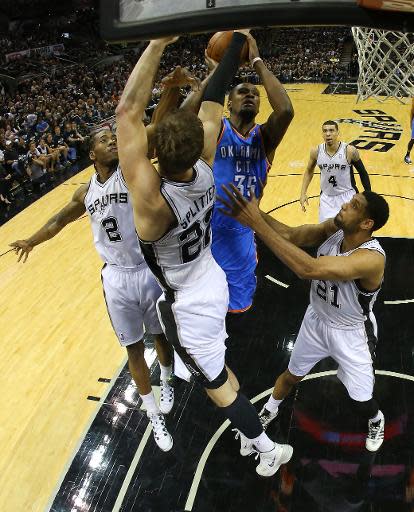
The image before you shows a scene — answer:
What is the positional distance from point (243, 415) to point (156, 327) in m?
0.93

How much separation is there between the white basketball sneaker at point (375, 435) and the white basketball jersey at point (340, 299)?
2.69 ft

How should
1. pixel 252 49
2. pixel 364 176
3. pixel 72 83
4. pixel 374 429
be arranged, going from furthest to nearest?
pixel 72 83 → pixel 364 176 → pixel 374 429 → pixel 252 49

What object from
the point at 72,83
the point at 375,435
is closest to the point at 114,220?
the point at 375,435

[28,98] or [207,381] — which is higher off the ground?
[207,381]

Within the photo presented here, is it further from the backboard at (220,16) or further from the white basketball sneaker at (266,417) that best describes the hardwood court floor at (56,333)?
the backboard at (220,16)

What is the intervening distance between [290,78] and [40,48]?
40.0 ft

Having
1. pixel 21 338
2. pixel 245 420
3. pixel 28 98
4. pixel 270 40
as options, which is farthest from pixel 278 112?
pixel 270 40

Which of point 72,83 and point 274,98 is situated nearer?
point 274,98

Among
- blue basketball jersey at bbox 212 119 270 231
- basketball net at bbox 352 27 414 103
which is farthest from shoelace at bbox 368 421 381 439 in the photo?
basketball net at bbox 352 27 414 103

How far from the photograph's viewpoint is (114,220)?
2963 mm

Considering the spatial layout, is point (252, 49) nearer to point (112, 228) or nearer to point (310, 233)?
point (310, 233)

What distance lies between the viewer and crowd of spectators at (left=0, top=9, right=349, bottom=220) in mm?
10148

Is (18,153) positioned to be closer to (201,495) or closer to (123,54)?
(201,495)

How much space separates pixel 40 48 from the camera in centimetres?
2395
